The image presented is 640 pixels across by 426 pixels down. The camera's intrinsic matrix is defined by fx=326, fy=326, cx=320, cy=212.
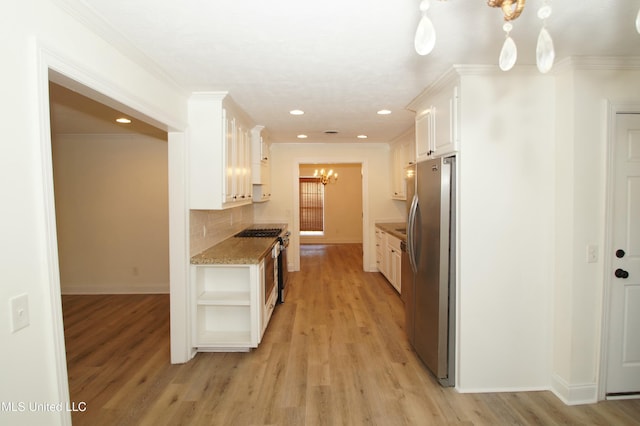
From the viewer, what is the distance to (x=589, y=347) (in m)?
2.33

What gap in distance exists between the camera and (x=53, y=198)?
1368 mm

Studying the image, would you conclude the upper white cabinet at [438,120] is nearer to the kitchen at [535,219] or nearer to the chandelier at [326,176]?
the kitchen at [535,219]

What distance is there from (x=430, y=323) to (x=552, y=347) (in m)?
0.88

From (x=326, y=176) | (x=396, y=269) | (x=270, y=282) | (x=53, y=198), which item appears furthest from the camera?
(x=326, y=176)

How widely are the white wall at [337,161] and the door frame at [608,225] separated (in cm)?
392

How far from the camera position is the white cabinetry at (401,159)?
4789 millimetres

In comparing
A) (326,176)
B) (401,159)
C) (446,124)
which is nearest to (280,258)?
(401,159)

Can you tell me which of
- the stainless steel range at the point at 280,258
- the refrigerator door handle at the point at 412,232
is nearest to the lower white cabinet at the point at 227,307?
the stainless steel range at the point at 280,258

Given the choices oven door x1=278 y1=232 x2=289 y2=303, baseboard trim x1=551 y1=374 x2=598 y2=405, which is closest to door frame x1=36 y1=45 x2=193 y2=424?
oven door x1=278 y1=232 x2=289 y2=303

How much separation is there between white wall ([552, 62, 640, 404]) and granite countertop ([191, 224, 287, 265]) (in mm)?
2483

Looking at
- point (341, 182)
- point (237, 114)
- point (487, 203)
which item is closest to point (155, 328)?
point (237, 114)

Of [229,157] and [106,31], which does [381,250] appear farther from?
[106,31]

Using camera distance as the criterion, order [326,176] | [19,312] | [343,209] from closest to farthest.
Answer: [19,312]
[326,176]
[343,209]

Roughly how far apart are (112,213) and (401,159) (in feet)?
15.0
